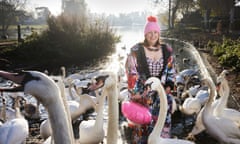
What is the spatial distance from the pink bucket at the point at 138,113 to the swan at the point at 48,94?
1.38 m

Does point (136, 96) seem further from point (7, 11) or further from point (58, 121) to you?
point (7, 11)

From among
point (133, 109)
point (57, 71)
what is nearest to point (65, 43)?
point (57, 71)

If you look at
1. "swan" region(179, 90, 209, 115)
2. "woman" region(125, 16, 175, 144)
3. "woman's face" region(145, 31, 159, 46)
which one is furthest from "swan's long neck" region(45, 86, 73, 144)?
"swan" region(179, 90, 209, 115)

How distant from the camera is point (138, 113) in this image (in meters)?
3.87

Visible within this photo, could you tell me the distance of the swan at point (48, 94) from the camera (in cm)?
262

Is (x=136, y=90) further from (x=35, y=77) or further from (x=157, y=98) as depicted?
(x=35, y=77)

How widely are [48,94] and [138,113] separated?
5.12ft

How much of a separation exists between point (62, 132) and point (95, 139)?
9.18 ft

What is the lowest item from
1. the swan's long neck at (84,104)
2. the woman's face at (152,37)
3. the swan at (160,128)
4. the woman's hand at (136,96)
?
the swan's long neck at (84,104)

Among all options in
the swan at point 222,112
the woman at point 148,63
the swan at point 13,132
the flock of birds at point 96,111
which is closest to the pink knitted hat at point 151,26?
the woman at point 148,63

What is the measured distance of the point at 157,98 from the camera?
4145 mm

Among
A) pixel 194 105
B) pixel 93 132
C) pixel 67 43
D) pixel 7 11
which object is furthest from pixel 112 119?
pixel 7 11

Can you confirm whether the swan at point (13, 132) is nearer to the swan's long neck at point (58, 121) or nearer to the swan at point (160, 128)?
the swan at point (160, 128)

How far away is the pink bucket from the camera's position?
3.88m
